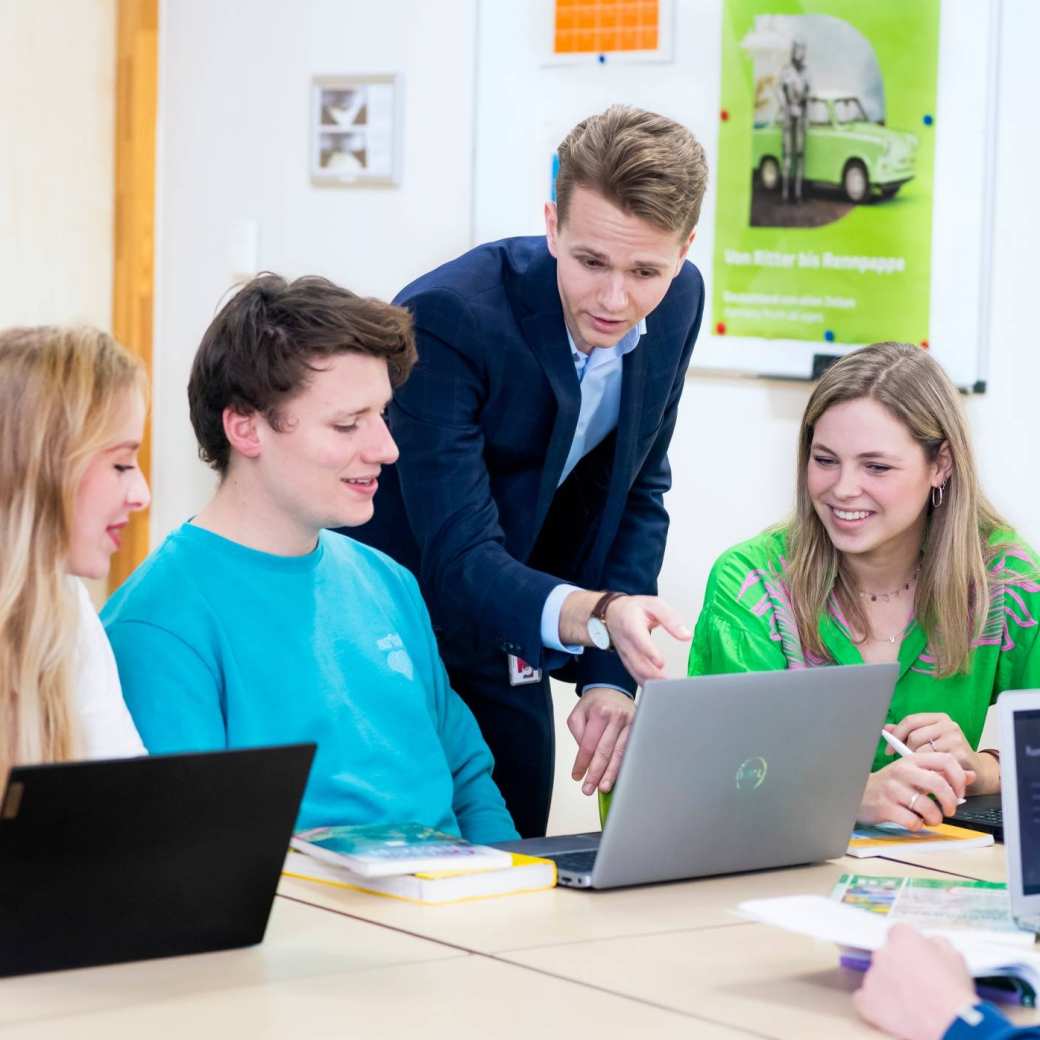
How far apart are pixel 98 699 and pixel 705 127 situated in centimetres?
210

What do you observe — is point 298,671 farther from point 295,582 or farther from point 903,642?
point 903,642

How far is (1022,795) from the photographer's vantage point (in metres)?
1.51

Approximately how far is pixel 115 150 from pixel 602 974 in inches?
123

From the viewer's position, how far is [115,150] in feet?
13.3

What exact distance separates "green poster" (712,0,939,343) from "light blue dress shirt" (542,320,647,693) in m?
1.04

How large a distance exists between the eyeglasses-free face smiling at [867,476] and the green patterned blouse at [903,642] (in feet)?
0.35

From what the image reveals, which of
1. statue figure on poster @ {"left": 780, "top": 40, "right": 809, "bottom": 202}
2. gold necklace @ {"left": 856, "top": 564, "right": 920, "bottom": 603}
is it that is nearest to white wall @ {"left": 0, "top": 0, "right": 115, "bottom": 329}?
statue figure on poster @ {"left": 780, "top": 40, "right": 809, "bottom": 202}

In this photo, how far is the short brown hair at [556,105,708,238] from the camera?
202cm

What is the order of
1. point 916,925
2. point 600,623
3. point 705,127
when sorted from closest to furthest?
point 916,925 < point 600,623 < point 705,127

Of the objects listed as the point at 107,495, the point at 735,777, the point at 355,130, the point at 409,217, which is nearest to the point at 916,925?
the point at 735,777

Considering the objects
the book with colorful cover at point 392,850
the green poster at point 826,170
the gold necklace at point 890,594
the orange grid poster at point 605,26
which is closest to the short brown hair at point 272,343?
the book with colorful cover at point 392,850

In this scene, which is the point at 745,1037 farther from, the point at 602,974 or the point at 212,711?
the point at 212,711

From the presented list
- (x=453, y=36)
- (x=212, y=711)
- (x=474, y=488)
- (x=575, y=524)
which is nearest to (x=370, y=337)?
(x=474, y=488)

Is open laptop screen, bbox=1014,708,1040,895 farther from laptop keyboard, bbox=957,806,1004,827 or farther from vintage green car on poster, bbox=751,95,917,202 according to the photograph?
vintage green car on poster, bbox=751,95,917,202
